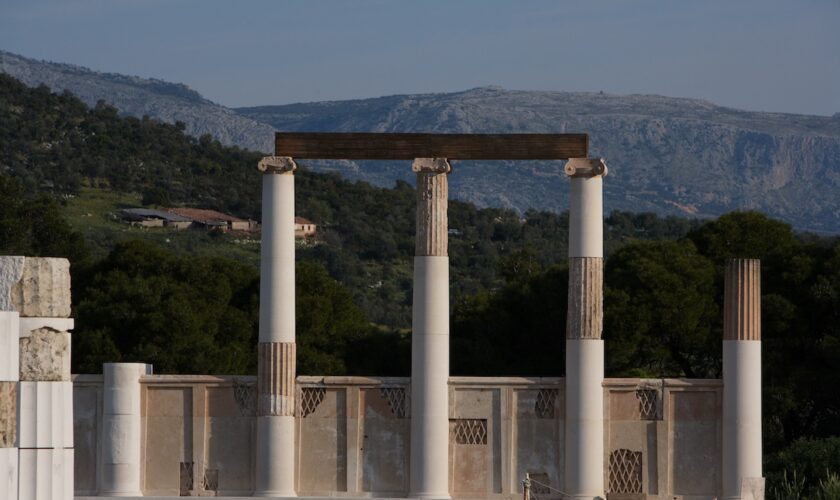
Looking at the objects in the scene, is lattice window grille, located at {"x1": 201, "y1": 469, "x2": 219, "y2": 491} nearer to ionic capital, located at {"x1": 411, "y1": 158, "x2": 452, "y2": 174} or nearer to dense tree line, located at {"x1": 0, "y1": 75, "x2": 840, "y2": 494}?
ionic capital, located at {"x1": 411, "y1": 158, "x2": 452, "y2": 174}

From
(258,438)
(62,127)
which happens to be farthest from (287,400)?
(62,127)

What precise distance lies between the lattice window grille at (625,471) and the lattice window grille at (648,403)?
0.81m

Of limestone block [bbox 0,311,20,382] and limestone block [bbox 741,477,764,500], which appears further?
limestone block [bbox 741,477,764,500]

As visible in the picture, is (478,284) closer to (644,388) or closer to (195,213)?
(195,213)

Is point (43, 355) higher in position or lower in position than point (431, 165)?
lower

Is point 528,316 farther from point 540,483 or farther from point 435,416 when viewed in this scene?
point 435,416

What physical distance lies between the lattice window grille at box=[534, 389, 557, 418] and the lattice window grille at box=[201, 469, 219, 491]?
278 inches

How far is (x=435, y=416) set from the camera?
124 ft

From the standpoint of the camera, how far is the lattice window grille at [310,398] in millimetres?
38719

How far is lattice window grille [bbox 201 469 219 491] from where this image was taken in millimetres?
38562

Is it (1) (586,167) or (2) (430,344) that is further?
(1) (586,167)

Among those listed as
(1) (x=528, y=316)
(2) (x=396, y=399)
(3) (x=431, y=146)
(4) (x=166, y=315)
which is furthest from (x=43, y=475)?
(1) (x=528, y=316)

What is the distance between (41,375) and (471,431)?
18628 millimetres

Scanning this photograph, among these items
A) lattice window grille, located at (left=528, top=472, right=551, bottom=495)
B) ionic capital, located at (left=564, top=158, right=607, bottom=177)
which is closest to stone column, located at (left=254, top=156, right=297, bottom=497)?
lattice window grille, located at (left=528, top=472, right=551, bottom=495)
